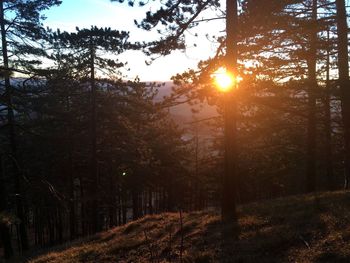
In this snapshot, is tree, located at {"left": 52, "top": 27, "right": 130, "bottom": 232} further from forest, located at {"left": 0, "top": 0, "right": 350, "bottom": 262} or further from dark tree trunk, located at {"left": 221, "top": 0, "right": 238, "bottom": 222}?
dark tree trunk, located at {"left": 221, "top": 0, "right": 238, "bottom": 222}

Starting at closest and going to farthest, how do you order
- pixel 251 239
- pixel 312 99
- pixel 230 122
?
pixel 251 239, pixel 230 122, pixel 312 99

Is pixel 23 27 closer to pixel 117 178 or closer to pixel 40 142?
pixel 40 142

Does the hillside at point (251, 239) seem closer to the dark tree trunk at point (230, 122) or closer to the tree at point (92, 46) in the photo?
the dark tree trunk at point (230, 122)

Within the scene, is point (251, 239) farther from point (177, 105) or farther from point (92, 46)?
point (92, 46)

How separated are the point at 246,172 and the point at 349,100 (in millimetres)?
22153

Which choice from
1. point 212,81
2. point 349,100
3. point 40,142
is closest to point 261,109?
point 349,100

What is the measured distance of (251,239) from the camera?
30.2 ft

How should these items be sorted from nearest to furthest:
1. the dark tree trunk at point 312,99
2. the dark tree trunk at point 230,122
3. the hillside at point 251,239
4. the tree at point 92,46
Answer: the hillside at point 251,239
the dark tree trunk at point 230,122
the dark tree trunk at point 312,99
the tree at point 92,46

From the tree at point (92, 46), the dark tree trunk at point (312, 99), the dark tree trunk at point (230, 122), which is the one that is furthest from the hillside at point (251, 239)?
the tree at point (92, 46)

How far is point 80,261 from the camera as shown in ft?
36.9

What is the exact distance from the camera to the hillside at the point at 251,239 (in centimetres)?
771

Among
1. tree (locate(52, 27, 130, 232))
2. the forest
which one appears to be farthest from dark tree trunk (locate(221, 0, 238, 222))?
tree (locate(52, 27, 130, 232))

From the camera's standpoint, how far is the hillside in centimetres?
771

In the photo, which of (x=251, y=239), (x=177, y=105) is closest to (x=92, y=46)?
(x=177, y=105)
